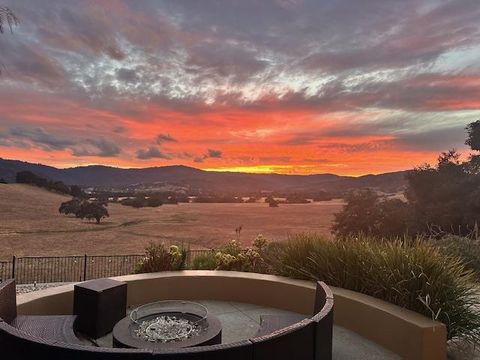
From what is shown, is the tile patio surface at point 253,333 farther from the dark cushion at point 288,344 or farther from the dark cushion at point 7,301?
the dark cushion at point 288,344

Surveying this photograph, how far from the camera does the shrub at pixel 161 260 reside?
7422mm

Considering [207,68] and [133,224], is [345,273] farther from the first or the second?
[133,224]

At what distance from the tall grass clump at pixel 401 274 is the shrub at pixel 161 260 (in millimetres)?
2206

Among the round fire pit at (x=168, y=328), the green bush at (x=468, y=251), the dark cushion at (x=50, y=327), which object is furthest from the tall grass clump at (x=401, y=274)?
the green bush at (x=468, y=251)

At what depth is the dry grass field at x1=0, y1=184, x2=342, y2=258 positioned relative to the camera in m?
34.7

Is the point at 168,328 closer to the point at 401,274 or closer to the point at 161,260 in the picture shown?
the point at 161,260

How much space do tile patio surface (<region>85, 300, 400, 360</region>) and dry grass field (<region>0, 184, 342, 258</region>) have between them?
67.4ft

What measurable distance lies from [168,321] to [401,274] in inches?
128

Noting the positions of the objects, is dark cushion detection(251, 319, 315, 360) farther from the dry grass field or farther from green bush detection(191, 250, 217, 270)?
the dry grass field

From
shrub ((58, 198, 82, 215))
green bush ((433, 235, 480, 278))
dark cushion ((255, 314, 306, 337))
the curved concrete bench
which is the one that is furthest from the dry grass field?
dark cushion ((255, 314, 306, 337))

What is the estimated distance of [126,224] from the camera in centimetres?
5194

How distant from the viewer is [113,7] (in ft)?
32.3

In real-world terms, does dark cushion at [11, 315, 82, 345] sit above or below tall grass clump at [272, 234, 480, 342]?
below

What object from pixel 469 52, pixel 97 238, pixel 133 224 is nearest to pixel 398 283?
pixel 469 52
